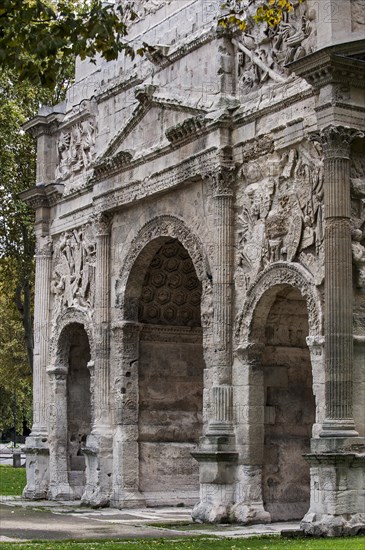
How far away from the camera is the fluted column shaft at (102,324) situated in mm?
23734

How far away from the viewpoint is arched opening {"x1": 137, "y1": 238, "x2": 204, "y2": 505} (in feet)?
77.4

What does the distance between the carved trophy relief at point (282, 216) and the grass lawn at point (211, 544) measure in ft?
13.1

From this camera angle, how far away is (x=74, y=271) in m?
26.2

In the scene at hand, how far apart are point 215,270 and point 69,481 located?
8.46m

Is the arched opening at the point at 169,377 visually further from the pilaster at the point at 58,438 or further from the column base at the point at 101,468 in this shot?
the pilaster at the point at 58,438

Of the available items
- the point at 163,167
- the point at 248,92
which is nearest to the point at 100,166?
the point at 163,167

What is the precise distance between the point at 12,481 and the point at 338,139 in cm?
1962

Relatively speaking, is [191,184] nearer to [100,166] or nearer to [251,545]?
[100,166]

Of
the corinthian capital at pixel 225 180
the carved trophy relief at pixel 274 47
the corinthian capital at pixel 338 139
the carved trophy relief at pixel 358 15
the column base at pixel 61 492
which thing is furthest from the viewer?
the column base at pixel 61 492

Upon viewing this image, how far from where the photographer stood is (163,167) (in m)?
22.0

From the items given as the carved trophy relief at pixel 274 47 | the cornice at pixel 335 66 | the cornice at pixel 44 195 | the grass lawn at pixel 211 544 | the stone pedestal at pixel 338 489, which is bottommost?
the grass lawn at pixel 211 544

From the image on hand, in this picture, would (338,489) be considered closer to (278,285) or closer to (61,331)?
(278,285)

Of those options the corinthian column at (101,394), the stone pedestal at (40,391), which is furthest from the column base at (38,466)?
the corinthian column at (101,394)

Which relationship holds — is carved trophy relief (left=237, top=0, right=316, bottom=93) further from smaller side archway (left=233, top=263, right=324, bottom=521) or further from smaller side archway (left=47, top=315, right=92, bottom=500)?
smaller side archway (left=47, top=315, right=92, bottom=500)
